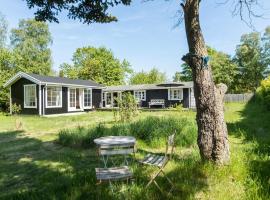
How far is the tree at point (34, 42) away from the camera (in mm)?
45188

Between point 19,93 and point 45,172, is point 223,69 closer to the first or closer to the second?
point 19,93

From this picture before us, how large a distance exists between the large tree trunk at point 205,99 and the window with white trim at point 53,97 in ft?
61.8

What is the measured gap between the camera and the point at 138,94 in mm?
34562

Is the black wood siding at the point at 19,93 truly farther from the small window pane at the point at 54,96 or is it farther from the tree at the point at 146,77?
the tree at the point at 146,77

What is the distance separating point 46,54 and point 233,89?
38387 mm

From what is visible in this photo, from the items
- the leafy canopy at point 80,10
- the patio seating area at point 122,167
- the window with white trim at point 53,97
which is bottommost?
the patio seating area at point 122,167

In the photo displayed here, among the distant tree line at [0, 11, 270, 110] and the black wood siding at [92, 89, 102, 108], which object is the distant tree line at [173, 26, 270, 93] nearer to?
the distant tree line at [0, 11, 270, 110]

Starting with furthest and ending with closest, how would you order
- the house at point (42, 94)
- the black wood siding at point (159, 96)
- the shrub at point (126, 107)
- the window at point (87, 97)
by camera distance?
the black wood siding at point (159, 96) < the window at point (87, 97) < the house at point (42, 94) < the shrub at point (126, 107)

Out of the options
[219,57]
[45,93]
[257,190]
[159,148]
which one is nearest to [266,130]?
[159,148]

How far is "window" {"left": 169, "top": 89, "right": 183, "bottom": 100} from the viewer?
101 feet

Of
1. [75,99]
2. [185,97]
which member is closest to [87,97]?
[75,99]

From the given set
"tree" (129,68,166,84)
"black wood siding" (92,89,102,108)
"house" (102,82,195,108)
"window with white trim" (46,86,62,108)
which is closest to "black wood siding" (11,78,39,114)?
"window with white trim" (46,86,62,108)

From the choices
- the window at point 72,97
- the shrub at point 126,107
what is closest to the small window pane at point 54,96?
the window at point 72,97

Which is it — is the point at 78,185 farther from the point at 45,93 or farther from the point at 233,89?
the point at 233,89
